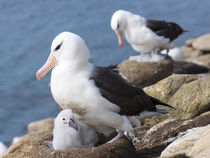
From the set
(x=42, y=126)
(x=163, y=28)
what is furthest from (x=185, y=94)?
(x=42, y=126)

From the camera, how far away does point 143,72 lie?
7.84 m

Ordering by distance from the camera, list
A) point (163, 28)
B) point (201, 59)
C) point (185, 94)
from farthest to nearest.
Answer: point (201, 59) < point (163, 28) < point (185, 94)

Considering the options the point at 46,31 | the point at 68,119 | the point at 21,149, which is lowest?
the point at 21,149

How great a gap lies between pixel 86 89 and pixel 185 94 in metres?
2.04

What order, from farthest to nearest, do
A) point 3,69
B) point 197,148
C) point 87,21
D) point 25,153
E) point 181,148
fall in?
point 87,21, point 3,69, point 25,153, point 181,148, point 197,148

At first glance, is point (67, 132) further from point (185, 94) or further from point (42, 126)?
point (42, 126)

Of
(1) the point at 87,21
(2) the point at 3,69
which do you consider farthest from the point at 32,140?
(1) the point at 87,21

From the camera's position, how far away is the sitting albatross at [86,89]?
14.5 ft

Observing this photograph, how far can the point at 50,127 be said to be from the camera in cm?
910

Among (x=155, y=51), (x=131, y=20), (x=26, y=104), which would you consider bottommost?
(x=26, y=104)

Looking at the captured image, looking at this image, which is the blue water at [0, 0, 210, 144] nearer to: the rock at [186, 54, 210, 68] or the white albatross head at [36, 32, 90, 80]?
the rock at [186, 54, 210, 68]

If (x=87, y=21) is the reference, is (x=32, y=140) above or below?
below

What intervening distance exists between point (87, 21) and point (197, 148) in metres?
17.3

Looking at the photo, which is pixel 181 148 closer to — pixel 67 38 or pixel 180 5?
pixel 67 38
